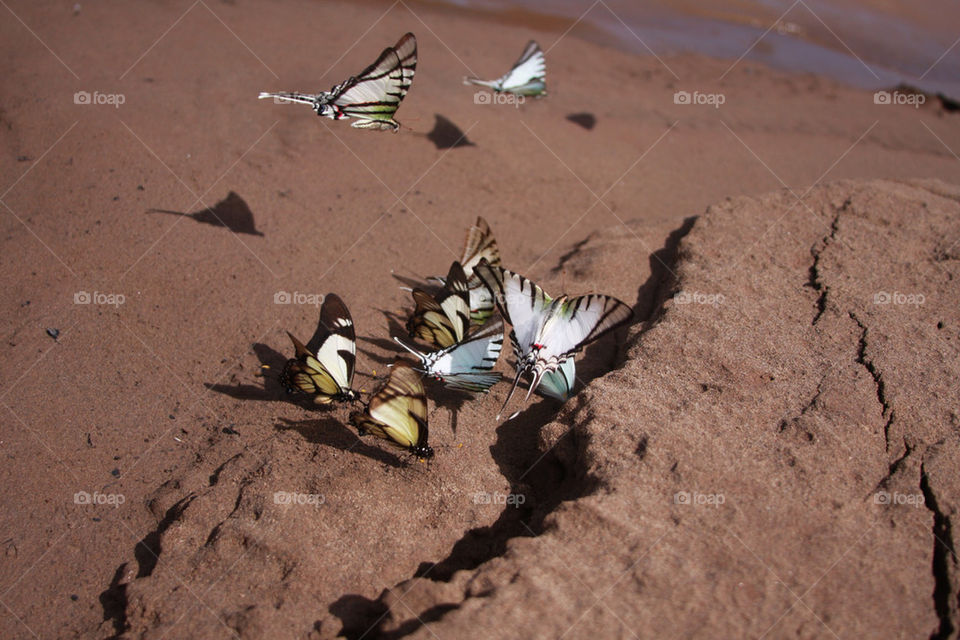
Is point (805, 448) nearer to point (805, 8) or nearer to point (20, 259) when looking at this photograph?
point (20, 259)

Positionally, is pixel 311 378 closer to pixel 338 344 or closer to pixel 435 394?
pixel 338 344

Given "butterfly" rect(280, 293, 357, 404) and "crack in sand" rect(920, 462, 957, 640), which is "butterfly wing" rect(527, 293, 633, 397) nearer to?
"butterfly" rect(280, 293, 357, 404)

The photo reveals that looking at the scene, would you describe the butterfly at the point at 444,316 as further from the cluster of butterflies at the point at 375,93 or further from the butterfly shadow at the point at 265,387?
the cluster of butterflies at the point at 375,93

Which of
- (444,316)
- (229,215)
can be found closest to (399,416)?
(444,316)

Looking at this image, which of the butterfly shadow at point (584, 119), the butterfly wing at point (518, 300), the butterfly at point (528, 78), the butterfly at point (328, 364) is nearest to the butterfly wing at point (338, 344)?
the butterfly at point (328, 364)

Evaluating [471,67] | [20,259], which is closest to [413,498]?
[20,259]

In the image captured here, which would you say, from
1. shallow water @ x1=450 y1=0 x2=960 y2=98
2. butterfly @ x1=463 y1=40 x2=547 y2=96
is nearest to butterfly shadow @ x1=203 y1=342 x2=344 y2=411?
butterfly @ x1=463 y1=40 x2=547 y2=96
